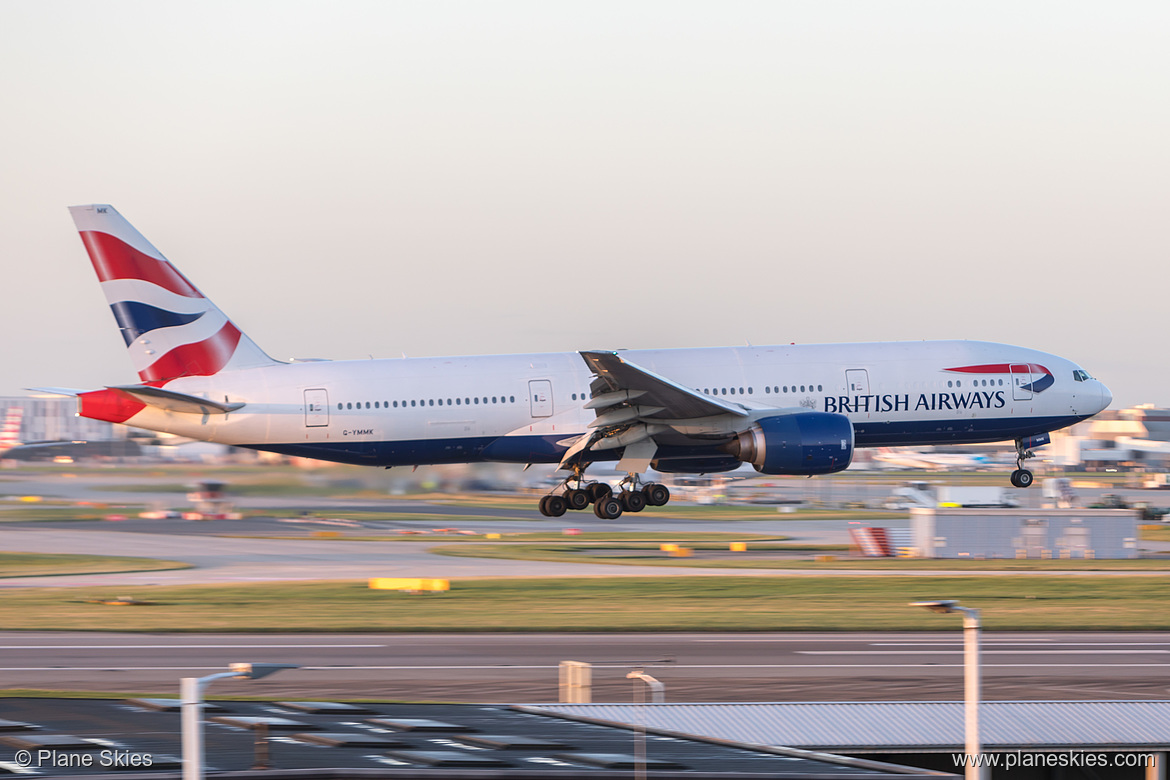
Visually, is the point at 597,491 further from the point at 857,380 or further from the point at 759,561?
the point at 759,561

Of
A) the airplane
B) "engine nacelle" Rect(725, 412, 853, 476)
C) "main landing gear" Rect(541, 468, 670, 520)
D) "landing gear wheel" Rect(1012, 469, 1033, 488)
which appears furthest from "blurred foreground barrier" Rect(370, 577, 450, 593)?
"landing gear wheel" Rect(1012, 469, 1033, 488)

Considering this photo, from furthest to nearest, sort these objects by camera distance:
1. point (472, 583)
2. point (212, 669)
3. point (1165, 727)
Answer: point (472, 583) → point (212, 669) → point (1165, 727)

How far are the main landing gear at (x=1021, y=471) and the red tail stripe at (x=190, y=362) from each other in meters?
27.2

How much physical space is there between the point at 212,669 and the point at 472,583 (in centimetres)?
1975

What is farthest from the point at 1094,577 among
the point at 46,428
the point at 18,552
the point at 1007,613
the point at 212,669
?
the point at 46,428

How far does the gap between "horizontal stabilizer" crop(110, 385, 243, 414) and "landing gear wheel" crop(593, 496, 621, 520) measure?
12.3 meters

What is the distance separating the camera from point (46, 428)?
12588 cm

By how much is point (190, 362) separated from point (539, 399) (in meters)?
11.4

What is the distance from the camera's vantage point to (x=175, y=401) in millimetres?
40562

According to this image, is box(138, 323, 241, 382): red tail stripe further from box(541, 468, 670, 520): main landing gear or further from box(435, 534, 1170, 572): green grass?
box(435, 534, 1170, 572): green grass

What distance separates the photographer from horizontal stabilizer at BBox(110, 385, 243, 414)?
3953cm

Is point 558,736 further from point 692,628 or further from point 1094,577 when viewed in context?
point 1094,577

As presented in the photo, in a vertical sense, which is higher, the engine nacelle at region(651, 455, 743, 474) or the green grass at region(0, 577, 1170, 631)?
the engine nacelle at region(651, 455, 743, 474)

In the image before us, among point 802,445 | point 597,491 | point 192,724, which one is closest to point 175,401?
point 597,491
